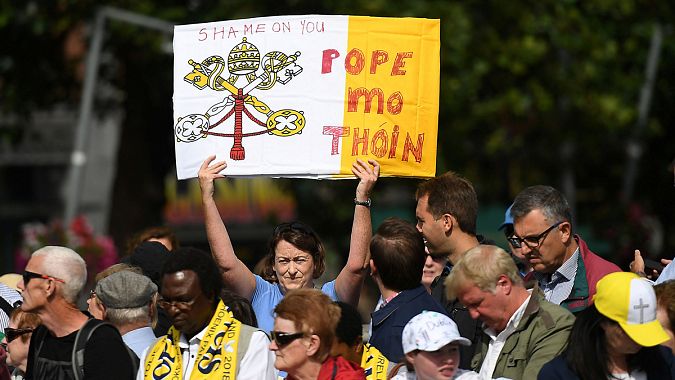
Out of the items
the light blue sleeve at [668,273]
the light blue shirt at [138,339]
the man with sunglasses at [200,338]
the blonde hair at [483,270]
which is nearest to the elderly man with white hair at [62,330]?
the man with sunglasses at [200,338]

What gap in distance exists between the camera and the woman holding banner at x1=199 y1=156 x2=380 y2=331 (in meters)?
6.30

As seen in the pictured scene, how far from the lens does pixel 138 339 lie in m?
6.08

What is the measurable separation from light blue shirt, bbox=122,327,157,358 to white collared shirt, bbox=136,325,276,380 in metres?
0.57

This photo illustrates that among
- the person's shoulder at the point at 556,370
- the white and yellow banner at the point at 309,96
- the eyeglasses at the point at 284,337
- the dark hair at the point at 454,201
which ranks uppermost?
the white and yellow banner at the point at 309,96

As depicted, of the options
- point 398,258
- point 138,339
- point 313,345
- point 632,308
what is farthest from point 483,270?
point 138,339

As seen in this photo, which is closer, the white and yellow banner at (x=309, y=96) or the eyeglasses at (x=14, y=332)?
the eyeglasses at (x=14, y=332)

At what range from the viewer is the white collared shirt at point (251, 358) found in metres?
5.38

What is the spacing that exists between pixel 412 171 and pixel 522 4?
10.9 m

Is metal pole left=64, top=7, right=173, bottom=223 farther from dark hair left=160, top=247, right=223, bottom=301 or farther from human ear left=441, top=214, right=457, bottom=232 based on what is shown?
dark hair left=160, top=247, right=223, bottom=301

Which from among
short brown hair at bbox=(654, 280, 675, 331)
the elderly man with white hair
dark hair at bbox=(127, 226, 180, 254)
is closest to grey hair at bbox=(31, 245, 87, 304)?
the elderly man with white hair

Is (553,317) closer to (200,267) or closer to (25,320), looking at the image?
(200,267)

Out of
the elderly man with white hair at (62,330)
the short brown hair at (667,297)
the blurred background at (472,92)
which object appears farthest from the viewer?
the blurred background at (472,92)

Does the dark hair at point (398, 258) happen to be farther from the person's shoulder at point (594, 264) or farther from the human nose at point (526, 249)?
the person's shoulder at point (594, 264)

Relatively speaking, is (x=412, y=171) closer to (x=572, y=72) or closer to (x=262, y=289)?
(x=262, y=289)
